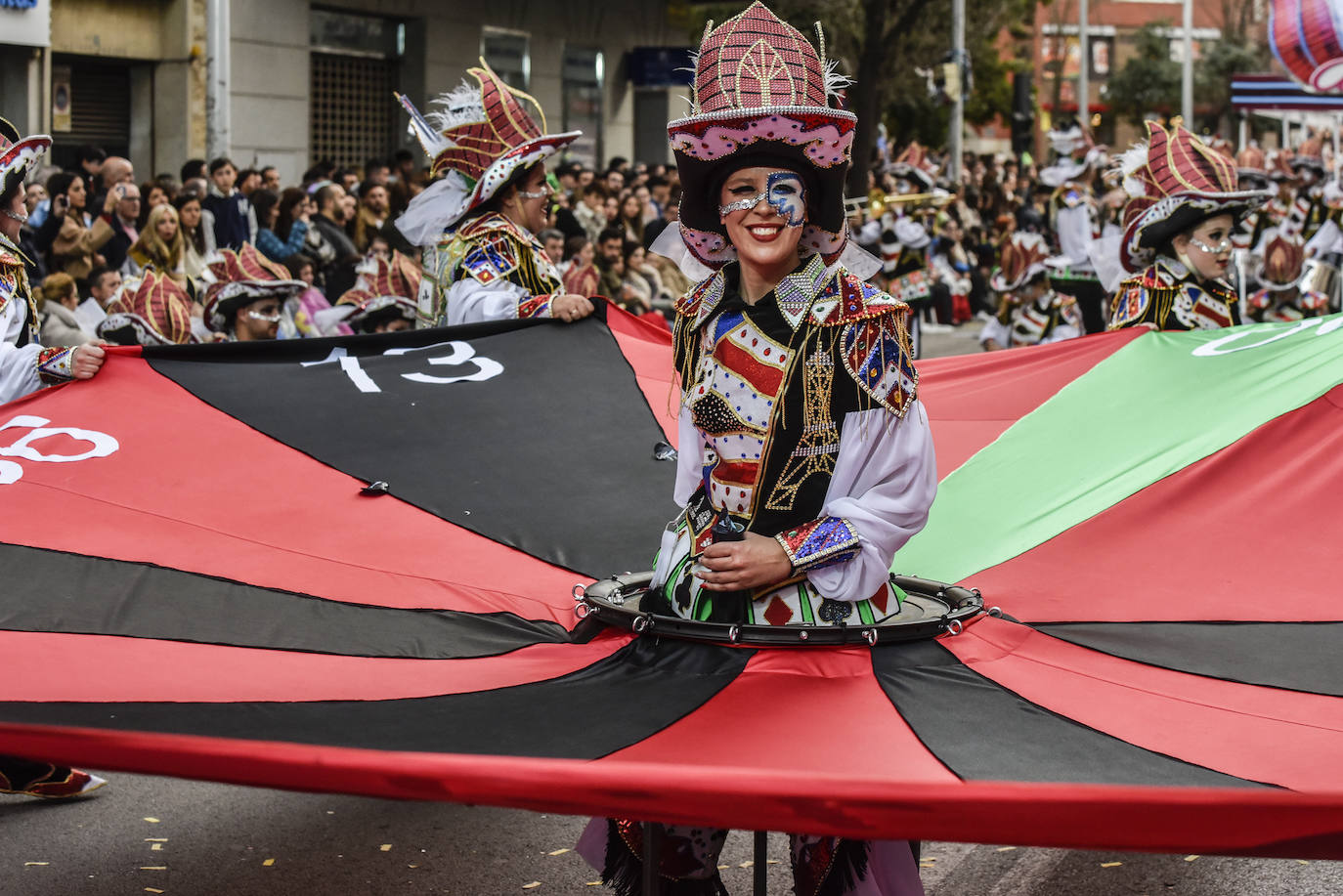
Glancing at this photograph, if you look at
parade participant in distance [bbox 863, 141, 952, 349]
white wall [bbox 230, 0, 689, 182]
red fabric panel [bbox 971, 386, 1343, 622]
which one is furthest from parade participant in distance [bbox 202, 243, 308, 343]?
white wall [bbox 230, 0, 689, 182]

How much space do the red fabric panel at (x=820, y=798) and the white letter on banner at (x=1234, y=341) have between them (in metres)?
3.20

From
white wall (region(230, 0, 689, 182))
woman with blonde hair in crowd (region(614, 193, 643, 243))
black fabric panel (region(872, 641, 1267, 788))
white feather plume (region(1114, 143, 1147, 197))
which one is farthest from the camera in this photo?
white wall (region(230, 0, 689, 182))

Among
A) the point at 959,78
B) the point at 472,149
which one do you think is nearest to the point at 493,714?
the point at 472,149

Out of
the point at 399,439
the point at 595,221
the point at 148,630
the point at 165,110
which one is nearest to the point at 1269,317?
the point at 595,221

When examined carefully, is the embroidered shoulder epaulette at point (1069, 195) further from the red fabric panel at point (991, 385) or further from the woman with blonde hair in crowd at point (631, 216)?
the red fabric panel at point (991, 385)

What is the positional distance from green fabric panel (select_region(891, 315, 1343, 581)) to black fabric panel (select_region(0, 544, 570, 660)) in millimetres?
1347

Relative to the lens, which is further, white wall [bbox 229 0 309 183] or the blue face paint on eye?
white wall [bbox 229 0 309 183]

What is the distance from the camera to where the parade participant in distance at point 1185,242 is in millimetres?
6184

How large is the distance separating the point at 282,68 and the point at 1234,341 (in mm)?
16213

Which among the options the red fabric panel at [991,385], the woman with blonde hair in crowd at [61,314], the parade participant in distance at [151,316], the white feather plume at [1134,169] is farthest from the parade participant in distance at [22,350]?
the white feather plume at [1134,169]

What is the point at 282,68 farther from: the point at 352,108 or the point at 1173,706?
the point at 1173,706

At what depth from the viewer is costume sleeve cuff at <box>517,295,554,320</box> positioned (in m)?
5.70

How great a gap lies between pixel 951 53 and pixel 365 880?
25.1 meters

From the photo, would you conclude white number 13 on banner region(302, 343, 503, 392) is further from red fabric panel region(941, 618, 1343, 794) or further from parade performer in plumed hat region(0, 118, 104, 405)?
red fabric panel region(941, 618, 1343, 794)
